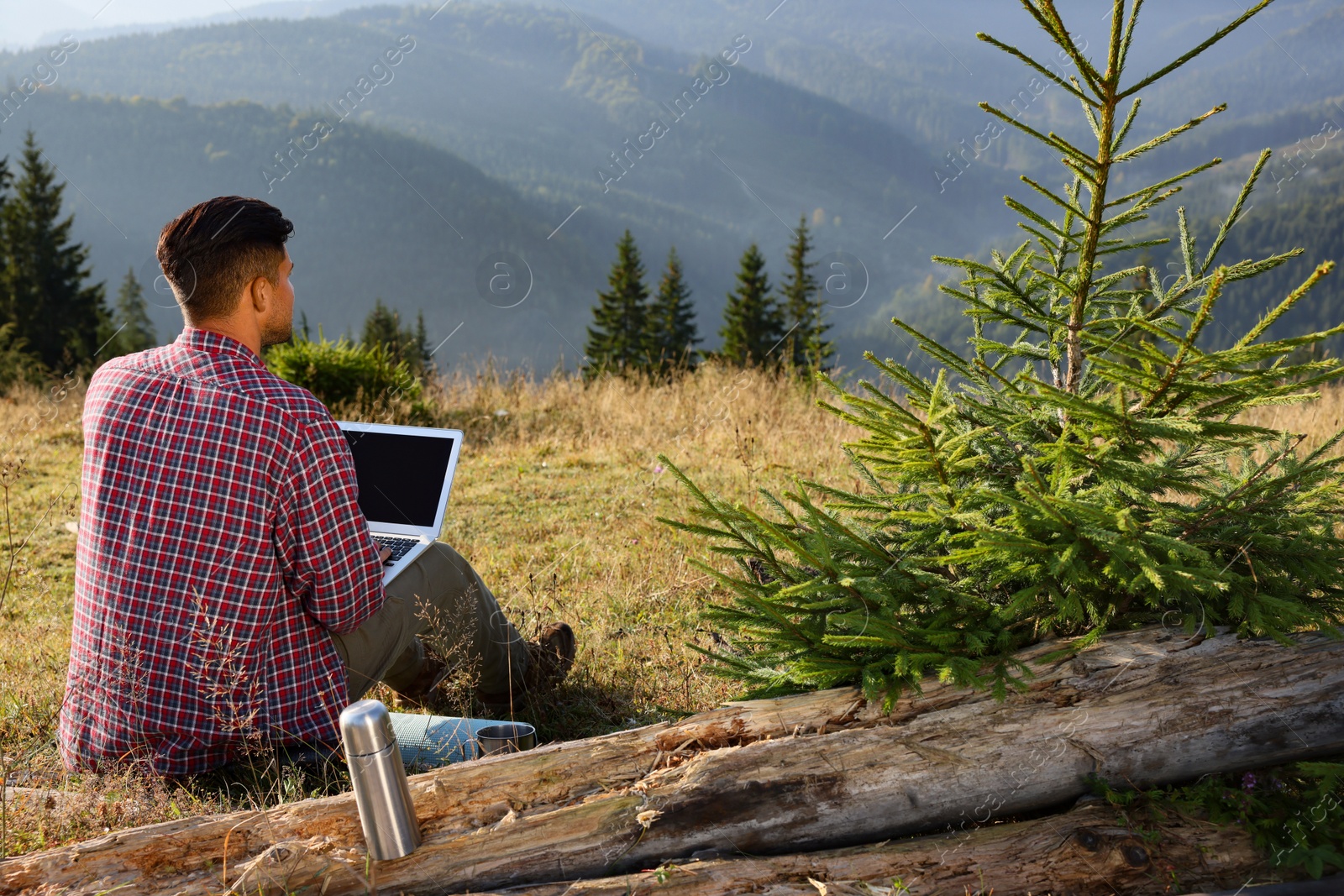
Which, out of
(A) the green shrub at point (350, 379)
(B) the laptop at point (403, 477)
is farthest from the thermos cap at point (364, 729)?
(A) the green shrub at point (350, 379)

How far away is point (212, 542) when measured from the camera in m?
2.11

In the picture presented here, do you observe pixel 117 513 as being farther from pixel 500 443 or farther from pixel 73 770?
pixel 500 443

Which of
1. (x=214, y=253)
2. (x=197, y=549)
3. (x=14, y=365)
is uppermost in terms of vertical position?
(x=14, y=365)

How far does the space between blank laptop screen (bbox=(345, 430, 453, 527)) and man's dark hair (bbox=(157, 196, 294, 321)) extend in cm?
102

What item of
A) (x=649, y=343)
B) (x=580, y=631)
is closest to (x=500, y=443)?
(x=580, y=631)

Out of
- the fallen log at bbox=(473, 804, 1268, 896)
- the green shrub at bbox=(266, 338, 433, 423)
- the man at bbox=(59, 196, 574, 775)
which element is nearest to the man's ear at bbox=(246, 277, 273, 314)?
the man at bbox=(59, 196, 574, 775)

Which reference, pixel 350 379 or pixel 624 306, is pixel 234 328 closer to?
pixel 350 379

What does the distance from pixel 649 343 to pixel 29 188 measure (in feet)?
119

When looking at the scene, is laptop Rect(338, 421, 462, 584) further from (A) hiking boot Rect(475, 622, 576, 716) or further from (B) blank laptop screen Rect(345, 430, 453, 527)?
(A) hiking boot Rect(475, 622, 576, 716)

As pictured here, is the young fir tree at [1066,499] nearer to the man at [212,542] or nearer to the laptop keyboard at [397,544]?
the man at [212,542]

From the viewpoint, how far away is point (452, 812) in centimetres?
188

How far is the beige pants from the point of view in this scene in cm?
253

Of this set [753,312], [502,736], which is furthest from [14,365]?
[753,312]

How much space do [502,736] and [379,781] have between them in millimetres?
757
